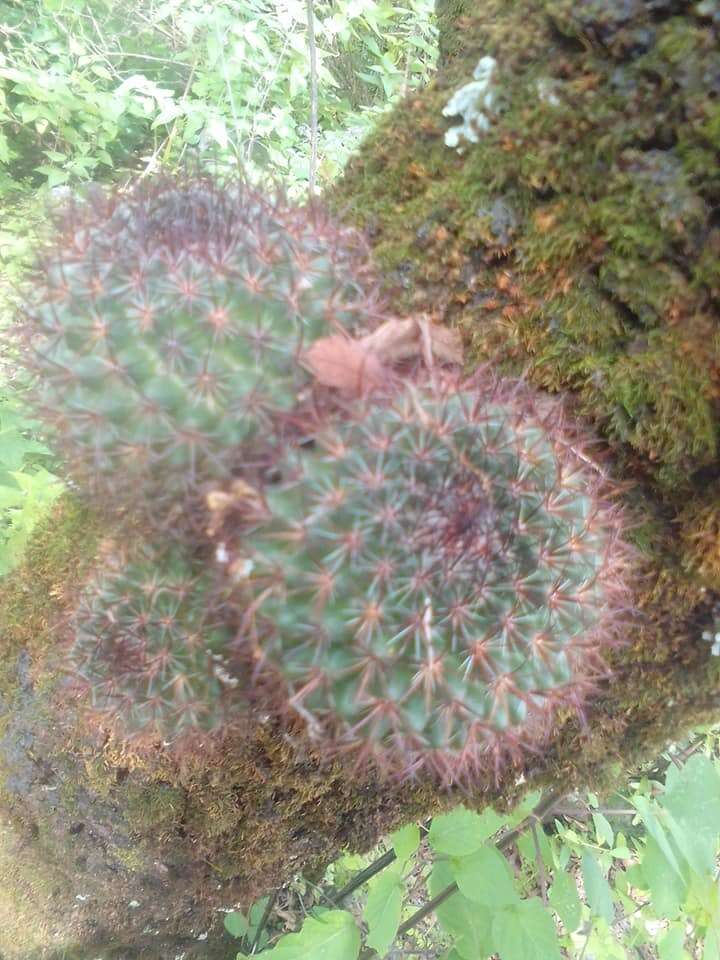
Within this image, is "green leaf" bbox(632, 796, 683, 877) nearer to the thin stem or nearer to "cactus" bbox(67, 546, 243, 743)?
the thin stem

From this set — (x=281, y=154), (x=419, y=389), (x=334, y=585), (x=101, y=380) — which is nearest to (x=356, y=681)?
(x=334, y=585)

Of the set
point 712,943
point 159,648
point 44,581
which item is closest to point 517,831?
point 712,943

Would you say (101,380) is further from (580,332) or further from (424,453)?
(580,332)

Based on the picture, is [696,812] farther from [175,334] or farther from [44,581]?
[44,581]

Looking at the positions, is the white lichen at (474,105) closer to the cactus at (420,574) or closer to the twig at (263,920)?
the cactus at (420,574)

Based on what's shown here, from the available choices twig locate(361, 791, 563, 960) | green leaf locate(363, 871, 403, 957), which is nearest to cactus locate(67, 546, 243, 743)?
green leaf locate(363, 871, 403, 957)

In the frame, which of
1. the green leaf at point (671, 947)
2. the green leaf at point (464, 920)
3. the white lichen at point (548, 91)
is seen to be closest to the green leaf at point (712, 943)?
the green leaf at point (671, 947)
